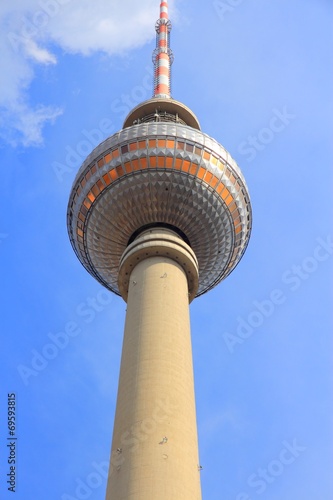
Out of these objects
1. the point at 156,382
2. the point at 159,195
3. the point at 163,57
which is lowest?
the point at 156,382

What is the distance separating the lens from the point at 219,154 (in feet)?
128

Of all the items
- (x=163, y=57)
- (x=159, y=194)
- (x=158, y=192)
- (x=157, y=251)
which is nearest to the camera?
(x=157, y=251)

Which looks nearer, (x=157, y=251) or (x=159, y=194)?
(x=157, y=251)

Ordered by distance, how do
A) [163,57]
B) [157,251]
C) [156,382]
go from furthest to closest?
1. [163,57]
2. [157,251]
3. [156,382]

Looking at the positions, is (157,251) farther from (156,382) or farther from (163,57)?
(163,57)

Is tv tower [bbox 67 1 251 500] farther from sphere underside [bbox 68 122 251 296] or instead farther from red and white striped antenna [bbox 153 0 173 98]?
red and white striped antenna [bbox 153 0 173 98]

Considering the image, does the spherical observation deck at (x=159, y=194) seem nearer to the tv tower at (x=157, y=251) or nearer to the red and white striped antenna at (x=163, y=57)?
the tv tower at (x=157, y=251)

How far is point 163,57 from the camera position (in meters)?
53.7

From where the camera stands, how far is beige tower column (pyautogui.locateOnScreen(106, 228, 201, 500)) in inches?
981

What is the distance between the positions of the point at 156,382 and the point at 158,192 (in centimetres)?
1378

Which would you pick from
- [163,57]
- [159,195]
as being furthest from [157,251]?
[163,57]

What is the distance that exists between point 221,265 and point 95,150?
12.5 metres

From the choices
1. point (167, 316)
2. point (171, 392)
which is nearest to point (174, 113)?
point (167, 316)

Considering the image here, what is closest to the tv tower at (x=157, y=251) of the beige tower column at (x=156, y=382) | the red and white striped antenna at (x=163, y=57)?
the beige tower column at (x=156, y=382)
